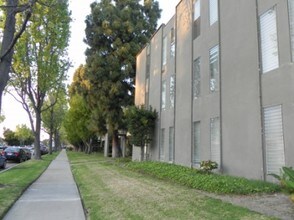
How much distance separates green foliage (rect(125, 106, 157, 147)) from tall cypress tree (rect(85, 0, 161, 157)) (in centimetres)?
855

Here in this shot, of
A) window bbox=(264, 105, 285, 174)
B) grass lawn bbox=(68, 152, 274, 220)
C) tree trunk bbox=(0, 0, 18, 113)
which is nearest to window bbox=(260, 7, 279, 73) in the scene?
window bbox=(264, 105, 285, 174)

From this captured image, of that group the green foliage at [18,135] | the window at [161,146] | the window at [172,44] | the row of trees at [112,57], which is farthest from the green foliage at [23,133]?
the window at [172,44]

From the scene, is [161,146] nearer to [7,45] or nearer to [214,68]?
[214,68]

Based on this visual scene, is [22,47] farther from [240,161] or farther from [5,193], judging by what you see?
[240,161]

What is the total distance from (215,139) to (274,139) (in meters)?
4.04

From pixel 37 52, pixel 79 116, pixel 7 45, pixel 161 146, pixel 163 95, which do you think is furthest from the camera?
pixel 79 116

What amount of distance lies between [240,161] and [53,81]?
20.2 metres

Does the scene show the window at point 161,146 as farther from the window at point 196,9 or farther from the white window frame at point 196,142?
the window at point 196,9

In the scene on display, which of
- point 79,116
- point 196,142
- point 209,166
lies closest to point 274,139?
point 209,166

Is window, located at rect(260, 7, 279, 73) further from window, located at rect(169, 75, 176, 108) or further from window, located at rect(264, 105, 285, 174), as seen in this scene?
window, located at rect(169, 75, 176, 108)

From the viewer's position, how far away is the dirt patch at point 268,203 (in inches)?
290

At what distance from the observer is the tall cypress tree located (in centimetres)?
3234

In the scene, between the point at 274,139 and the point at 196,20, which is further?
the point at 196,20

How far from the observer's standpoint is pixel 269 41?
1145cm
